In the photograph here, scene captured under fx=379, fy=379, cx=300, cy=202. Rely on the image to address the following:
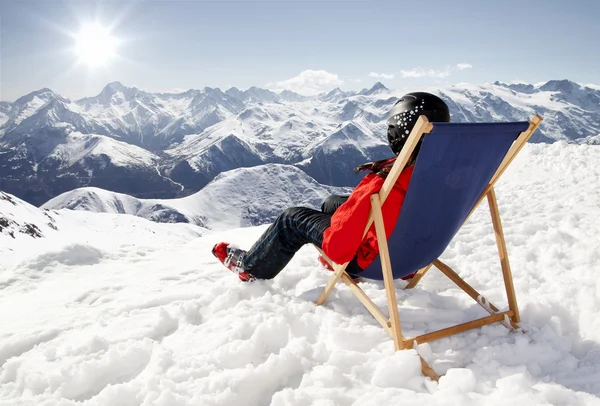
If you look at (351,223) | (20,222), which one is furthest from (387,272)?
(20,222)

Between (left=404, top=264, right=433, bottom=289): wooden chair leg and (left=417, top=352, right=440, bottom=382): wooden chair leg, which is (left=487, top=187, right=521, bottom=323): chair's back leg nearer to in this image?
(left=404, top=264, right=433, bottom=289): wooden chair leg

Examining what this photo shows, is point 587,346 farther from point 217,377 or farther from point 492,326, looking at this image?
point 217,377

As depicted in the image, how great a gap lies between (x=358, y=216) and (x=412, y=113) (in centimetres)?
111

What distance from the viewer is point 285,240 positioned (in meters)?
4.43

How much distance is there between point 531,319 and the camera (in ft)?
12.3

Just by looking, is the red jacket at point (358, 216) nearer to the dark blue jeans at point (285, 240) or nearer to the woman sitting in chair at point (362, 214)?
the woman sitting in chair at point (362, 214)

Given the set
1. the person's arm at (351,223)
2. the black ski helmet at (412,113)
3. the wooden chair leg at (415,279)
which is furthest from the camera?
the wooden chair leg at (415,279)

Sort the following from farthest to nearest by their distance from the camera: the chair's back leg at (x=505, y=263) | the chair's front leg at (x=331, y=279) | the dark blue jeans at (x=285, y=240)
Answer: the dark blue jeans at (x=285, y=240)
the chair's front leg at (x=331, y=279)
the chair's back leg at (x=505, y=263)

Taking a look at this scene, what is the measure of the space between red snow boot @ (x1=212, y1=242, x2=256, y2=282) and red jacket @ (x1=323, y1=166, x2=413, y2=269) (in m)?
1.63

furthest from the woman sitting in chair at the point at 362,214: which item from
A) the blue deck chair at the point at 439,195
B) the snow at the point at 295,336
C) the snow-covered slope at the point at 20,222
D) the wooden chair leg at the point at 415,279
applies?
the snow-covered slope at the point at 20,222

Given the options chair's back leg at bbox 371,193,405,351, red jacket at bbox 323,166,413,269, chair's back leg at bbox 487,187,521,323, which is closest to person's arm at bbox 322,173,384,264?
red jacket at bbox 323,166,413,269

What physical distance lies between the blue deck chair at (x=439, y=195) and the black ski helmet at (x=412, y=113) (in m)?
0.45

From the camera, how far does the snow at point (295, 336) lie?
111 inches

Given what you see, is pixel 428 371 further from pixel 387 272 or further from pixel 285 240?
pixel 285 240
